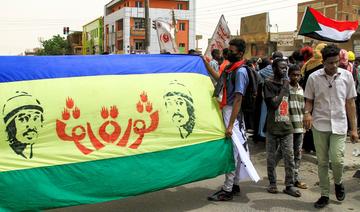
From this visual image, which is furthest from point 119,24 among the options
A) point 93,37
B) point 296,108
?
point 296,108

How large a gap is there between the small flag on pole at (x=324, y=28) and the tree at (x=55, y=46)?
258ft

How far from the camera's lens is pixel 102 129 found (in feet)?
13.8

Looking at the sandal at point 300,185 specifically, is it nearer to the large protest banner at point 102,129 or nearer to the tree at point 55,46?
the large protest banner at point 102,129

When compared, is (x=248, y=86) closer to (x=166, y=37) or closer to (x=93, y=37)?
(x=166, y=37)

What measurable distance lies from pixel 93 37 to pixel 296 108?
88.4 metres

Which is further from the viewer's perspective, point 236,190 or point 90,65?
point 236,190

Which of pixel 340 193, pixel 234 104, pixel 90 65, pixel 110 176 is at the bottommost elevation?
pixel 340 193

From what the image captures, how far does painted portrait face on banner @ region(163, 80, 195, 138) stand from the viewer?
4.59 metres

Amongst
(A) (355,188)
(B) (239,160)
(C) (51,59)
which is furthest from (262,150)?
(C) (51,59)

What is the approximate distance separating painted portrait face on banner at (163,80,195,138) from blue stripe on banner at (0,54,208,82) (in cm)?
21

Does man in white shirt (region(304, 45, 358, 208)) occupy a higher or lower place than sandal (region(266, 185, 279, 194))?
higher

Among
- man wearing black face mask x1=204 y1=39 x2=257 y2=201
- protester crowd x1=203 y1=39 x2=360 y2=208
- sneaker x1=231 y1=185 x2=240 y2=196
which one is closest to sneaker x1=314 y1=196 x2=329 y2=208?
protester crowd x1=203 y1=39 x2=360 y2=208

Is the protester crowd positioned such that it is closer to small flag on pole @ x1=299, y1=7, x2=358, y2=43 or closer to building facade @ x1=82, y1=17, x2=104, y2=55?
small flag on pole @ x1=299, y1=7, x2=358, y2=43

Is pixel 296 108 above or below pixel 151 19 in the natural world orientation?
below
